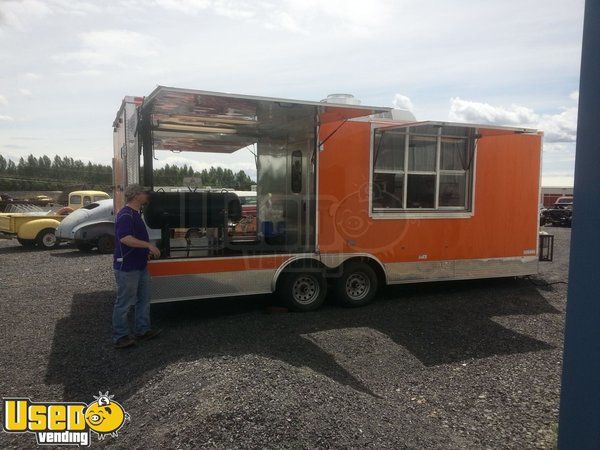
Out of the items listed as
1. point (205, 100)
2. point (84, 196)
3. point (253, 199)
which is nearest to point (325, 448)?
point (205, 100)

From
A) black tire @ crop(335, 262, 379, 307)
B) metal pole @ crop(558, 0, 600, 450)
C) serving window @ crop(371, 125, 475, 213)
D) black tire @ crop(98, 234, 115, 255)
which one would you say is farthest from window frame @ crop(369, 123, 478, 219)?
black tire @ crop(98, 234, 115, 255)

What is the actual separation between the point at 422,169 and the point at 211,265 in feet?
11.6

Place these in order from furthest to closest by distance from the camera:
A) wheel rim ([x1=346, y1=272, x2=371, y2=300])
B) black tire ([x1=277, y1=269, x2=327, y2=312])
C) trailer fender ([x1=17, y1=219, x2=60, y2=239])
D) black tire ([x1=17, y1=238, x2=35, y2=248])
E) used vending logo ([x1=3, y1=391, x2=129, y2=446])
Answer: black tire ([x1=17, y1=238, x2=35, y2=248]) → trailer fender ([x1=17, y1=219, x2=60, y2=239]) → wheel rim ([x1=346, y1=272, x2=371, y2=300]) → black tire ([x1=277, y1=269, x2=327, y2=312]) → used vending logo ([x1=3, y1=391, x2=129, y2=446])

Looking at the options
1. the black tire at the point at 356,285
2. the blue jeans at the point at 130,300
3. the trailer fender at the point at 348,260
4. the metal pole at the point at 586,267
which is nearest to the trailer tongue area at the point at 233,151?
the trailer fender at the point at 348,260

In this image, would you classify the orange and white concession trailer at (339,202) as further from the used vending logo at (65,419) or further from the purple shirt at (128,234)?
the used vending logo at (65,419)

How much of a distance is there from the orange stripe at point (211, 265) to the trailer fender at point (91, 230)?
27.2 ft

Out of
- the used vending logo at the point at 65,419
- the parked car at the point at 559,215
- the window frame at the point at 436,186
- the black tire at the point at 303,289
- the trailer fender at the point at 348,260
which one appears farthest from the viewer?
the parked car at the point at 559,215

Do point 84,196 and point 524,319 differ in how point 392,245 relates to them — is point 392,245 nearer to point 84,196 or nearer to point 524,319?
point 524,319

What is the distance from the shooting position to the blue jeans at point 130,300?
17.0ft

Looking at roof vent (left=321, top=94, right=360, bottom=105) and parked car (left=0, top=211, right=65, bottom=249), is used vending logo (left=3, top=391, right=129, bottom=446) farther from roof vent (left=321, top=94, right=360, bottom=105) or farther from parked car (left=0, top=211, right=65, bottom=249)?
parked car (left=0, top=211, right=65, bottom=249)

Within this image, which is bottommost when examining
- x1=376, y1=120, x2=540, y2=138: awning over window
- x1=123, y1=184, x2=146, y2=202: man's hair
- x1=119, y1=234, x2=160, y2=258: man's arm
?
x1=119, y1=234, x2=160, y2=258: man's arm

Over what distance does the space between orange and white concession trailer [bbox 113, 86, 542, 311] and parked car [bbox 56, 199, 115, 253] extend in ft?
18.2

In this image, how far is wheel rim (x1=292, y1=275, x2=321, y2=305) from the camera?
6.57m

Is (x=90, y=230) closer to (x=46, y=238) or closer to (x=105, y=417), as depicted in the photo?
(x=46, y=238)
